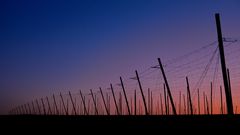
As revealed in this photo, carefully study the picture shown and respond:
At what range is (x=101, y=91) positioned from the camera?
207ft

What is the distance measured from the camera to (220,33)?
2145 cm

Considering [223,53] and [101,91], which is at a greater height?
[101,91]

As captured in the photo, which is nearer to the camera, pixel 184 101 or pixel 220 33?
pixel 220 33
